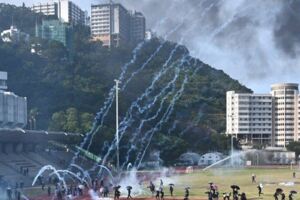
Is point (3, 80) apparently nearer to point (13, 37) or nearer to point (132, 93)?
point (132, 93)

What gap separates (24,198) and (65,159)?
118 feet

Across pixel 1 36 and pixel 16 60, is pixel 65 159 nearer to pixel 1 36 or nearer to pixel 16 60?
pixel 16 60

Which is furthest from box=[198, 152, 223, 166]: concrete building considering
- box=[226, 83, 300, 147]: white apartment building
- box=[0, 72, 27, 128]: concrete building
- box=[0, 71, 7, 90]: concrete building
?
box=[226, 83, 300, 147]: white apartment building

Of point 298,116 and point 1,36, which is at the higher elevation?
point 1,36

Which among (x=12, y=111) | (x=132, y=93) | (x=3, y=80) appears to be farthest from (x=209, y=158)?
(x=3, y=80)

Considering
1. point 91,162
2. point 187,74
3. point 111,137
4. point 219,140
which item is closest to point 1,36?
point 187,74

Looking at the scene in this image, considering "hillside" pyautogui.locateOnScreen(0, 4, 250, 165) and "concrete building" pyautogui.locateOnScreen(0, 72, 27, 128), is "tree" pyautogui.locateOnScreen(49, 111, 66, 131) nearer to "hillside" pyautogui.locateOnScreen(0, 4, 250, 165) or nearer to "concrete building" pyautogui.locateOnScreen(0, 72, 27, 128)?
"hillside" pyautogui.locateOnScreen(0, 4, 250, 165)

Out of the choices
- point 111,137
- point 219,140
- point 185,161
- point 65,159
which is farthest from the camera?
point 219,140

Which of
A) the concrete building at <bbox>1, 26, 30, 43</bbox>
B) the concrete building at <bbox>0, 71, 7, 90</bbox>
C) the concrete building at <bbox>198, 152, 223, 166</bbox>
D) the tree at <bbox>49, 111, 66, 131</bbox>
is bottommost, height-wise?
the concrete building at <bbox>198, 152, 223, 166</bbox>

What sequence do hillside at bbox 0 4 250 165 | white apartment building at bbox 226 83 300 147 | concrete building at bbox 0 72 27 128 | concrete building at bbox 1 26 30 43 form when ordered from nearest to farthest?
concrete building at bbox 0 72 27 128 < hillside at bbox 0 4 250 165 < concrete building at bbox 1 26 30 43 < white apartment building at bbox 226 83 300 147

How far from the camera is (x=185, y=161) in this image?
11512cm

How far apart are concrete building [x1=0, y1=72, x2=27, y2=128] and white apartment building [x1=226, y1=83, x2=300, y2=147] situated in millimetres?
79357

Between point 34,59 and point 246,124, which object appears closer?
point 34,59

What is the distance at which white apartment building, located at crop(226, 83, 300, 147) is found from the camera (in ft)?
591
